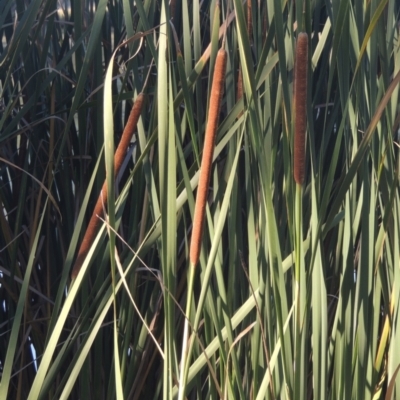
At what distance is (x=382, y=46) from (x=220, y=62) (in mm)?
243

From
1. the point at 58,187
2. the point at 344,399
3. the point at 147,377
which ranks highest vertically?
the point at 58,187

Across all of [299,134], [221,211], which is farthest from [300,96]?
[221,211]

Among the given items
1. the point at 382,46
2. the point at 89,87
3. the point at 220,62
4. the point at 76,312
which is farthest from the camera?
the point at 89,87

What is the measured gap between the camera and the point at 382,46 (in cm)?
67

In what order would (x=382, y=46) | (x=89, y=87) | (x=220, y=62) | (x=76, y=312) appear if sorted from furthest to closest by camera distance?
(x=89, y=87)
(x=76, y=312)
(x=382, y=46)
(x=220, y=62)

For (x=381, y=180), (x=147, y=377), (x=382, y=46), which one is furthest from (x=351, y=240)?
(x=147, y=377)

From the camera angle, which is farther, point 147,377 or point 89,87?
point 89,87

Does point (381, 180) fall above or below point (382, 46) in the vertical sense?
below

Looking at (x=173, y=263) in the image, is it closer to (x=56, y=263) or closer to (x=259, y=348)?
(x=259, y=348)

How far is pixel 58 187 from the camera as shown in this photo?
3.14ft

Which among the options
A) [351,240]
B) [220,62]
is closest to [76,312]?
[351,240]

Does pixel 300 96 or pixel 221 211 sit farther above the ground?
pixel 300 96

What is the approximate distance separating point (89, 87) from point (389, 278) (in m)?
0.52

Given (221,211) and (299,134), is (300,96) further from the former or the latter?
(221,211)
